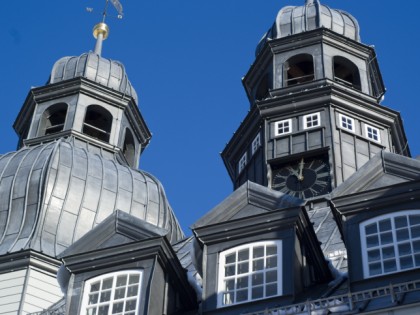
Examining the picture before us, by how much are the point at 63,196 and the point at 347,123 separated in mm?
9818

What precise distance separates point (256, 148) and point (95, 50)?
577 inches

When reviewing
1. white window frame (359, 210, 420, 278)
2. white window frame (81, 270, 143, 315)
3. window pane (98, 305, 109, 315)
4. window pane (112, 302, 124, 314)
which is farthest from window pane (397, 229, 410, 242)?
window pane (98, 305, 109, 315)

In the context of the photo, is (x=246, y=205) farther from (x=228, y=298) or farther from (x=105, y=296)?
(x=105, y=296)

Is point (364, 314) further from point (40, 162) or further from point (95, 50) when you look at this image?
point (95, 50)

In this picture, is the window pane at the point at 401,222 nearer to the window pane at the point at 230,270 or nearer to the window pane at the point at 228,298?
the window pane at the point at 230,270

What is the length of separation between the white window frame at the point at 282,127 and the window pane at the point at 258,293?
56.3ft

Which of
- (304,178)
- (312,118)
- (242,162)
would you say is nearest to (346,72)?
(312,118)

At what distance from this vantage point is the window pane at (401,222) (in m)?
20.3

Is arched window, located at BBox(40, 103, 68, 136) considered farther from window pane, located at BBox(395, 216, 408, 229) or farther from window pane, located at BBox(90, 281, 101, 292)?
window pane, located at BBox(395, 216, 408, 229)

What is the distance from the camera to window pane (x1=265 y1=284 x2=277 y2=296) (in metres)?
20.4

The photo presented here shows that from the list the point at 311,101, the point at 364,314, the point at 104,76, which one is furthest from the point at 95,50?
the point at 364,314

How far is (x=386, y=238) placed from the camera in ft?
66.3

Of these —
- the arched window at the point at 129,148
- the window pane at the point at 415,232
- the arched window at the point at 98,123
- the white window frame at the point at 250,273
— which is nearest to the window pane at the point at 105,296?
the white window frame at the point at 250,273

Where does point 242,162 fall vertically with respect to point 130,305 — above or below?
above
